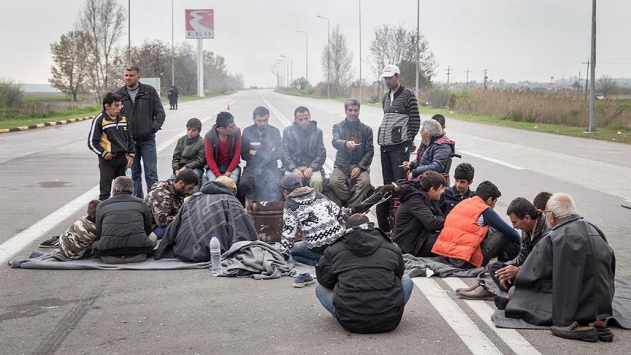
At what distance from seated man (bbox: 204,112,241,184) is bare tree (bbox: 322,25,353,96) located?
3443 inches

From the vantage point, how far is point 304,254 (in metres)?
8.09

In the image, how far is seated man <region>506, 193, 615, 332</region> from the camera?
557 centimetres

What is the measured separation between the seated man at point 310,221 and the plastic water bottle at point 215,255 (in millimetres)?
666

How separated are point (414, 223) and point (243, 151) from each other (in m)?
3.67

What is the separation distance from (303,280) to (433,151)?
3061 mm

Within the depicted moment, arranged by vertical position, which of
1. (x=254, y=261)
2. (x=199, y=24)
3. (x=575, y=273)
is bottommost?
(x=254, y=261)

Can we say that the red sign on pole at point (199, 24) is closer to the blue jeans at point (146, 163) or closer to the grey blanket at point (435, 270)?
the blue jeans at point (146, 163)

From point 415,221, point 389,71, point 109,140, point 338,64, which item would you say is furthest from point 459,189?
point 338,64

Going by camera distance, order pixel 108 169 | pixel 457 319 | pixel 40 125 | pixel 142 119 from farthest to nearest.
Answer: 1. pixel 40 125
2. pixel 142 119
3. pixel 108 169
4. pixel 457 319

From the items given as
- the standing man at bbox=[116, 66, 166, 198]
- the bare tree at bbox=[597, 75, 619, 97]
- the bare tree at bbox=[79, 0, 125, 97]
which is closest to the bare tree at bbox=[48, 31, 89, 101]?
the bare tree at bbox=[79, 0, 125, 97]

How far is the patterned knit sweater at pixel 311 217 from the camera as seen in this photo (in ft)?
25.6

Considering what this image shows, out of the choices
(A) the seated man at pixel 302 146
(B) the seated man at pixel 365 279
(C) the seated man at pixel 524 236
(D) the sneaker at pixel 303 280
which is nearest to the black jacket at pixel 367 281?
(B) the seated man at pixel 365 279

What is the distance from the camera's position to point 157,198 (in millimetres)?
9000

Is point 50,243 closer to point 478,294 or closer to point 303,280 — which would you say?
point 303,280
